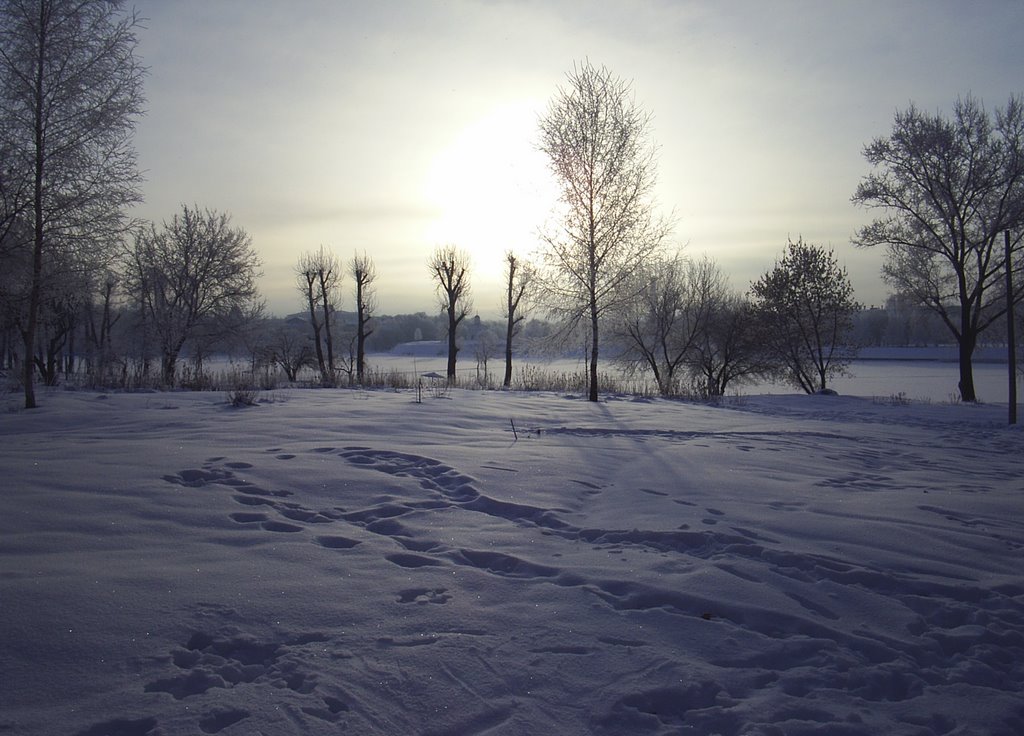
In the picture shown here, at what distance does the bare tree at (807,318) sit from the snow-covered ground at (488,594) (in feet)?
72.3

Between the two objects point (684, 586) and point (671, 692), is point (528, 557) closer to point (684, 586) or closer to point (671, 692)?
point (684, 586)

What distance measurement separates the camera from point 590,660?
2506mm

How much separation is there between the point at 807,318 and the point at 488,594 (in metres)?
27.7

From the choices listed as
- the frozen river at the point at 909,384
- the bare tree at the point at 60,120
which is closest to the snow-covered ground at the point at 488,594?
the bare tree at the point at 60,120

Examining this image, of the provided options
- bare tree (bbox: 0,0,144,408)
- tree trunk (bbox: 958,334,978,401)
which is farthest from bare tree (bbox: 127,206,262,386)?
tree trunk (bbox: 958,334,978,401)

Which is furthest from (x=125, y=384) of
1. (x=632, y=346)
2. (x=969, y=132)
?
(x=969, y=132)

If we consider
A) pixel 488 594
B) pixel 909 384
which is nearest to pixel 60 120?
pixel 488 594

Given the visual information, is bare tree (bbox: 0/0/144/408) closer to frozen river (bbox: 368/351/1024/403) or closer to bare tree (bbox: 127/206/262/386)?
frozen river (bbox: 368/351/1024/403)

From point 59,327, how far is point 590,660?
95.6ft

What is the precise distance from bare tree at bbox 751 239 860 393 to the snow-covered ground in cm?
2203

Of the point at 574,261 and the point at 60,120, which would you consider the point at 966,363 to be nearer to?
the point at 574,261

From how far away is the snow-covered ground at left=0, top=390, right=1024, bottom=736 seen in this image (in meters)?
2.16

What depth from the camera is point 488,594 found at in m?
3.09

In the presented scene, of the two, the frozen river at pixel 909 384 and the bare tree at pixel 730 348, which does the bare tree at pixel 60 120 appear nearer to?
the frozen river at pixel 909 384
